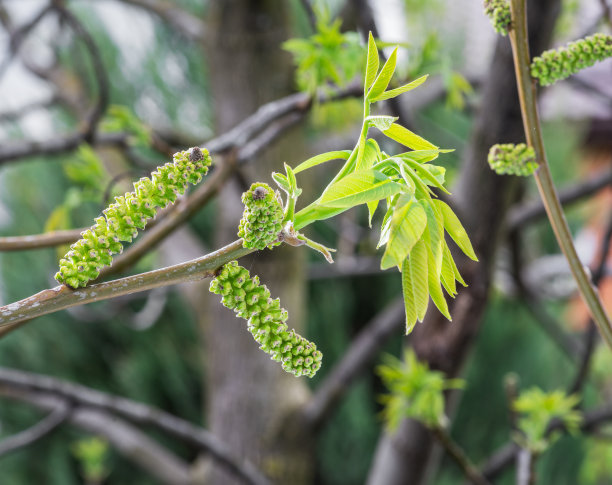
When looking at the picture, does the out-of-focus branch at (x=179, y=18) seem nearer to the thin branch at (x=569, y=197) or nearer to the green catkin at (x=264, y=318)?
the thin branch at (x=569, y=197)

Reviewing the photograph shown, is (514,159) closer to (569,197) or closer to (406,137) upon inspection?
(406,137)

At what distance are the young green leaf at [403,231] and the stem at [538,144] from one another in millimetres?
84

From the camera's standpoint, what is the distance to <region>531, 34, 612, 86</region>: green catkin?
0.21 metres

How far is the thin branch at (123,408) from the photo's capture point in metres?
0.53

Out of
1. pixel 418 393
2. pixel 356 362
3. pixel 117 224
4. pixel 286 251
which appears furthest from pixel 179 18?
pixel 117 224

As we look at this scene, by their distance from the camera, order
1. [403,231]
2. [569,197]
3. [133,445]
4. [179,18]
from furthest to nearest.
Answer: [179,18]
[133,445]
[569,197]
[403,231]

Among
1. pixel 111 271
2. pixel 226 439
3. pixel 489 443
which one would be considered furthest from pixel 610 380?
pixel 111 271

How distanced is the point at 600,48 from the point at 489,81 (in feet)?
1.09

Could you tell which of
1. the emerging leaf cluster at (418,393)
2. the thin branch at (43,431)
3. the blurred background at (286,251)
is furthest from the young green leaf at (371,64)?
the thin branch at (43,431)

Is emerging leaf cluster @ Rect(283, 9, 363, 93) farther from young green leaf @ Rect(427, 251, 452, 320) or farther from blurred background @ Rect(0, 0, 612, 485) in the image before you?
young green leaf @ Rect(427, 251, 452, 320)

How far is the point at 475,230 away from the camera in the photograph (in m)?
0.57

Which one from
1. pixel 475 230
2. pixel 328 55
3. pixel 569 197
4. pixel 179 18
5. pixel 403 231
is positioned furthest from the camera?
pixel 179 18

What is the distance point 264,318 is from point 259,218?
0.03m

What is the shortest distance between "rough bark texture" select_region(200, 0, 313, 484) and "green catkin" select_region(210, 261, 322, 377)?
2.26 ft
